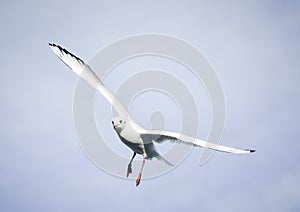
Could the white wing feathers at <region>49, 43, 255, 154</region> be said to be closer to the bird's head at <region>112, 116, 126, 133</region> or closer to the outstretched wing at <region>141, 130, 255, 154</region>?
the outstretched wing at <region>141, 130, 255, 154</region>

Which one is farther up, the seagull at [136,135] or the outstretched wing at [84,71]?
the outstretched wing at [84,71]

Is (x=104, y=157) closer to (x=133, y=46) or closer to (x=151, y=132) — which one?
(x=151, y=132)

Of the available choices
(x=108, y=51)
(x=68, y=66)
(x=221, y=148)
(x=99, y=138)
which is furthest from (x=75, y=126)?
(x=221, y=148)

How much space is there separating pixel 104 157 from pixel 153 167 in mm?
2197

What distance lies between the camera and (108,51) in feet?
73.6

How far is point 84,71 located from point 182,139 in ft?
18.2

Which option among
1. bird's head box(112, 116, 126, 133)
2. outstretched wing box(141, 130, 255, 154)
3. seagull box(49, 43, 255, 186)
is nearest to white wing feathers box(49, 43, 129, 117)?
seagull box(49, 43, 255, 186)

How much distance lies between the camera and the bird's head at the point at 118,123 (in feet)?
57.2

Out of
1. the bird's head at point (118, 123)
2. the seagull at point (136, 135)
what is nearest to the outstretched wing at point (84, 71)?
the seagull at point (136, 135)

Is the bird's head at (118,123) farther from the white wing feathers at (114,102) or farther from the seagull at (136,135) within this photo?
the white wing feathers at (114,102)

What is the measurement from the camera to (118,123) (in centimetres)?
1752

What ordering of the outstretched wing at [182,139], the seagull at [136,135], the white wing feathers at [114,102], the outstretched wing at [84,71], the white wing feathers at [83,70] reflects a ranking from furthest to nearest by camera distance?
the white wing feathers at [83,70]
the outstretched wing at [84,71]
the seagull at [136,135]
the white wing feathers at [114,102]
the outstretched wing at [182,139]

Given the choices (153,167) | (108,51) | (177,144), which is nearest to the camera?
(177,144)

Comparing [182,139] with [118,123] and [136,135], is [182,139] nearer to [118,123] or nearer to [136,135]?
[136,135]
